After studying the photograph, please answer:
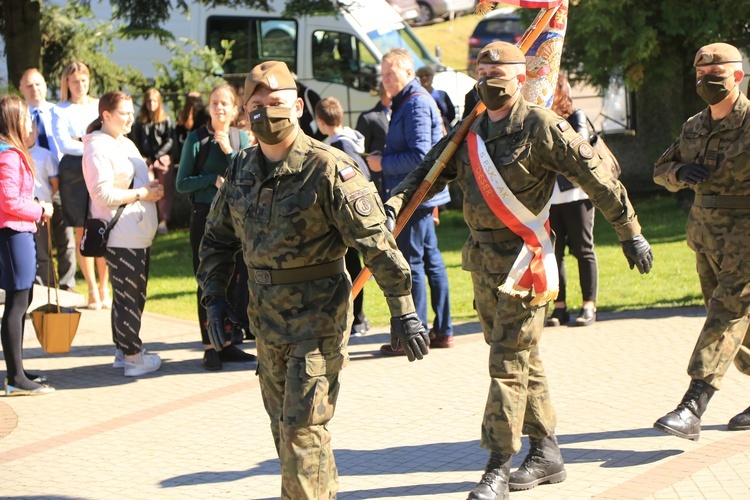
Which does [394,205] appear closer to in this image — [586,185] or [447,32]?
[586,185]

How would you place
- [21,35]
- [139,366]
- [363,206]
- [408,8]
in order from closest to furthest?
[363,206]
[139,366]
[21,35]
[408,8]

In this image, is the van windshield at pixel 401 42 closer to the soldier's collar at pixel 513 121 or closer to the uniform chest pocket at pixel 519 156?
the soldier's collar at pixel 513 121

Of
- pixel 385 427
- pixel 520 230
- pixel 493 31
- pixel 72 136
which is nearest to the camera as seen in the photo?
pixel 520 230

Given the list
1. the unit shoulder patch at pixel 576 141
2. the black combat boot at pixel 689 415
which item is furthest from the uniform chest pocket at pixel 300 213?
the black combat boot at pixel 689 415

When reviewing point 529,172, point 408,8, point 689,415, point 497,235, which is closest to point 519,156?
point 529,172

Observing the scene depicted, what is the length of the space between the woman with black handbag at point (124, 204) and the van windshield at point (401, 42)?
10340 mm

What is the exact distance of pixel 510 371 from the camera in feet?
17.5

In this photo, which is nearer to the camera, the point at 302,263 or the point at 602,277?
the point at 302,263

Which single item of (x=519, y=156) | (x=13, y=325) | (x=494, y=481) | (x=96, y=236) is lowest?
(x=494, y=481)

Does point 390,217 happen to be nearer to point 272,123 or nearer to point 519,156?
point 519,156

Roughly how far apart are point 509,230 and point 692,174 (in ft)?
→ 4.40

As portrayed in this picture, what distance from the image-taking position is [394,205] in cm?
539

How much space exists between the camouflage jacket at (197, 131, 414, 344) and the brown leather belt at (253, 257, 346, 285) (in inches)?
0.6

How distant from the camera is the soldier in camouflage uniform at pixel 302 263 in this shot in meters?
4.61
